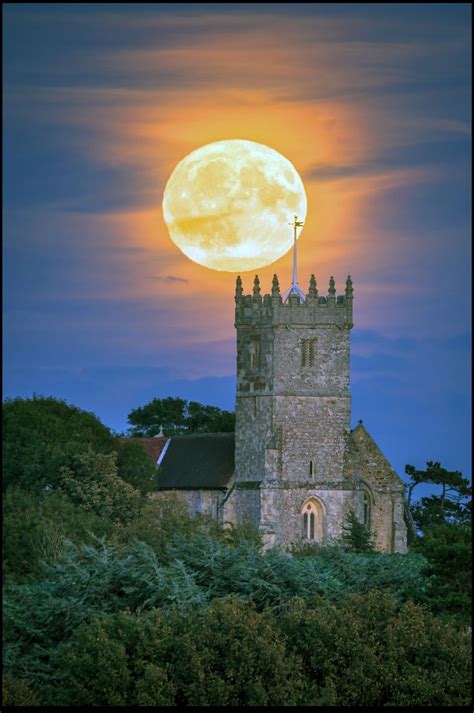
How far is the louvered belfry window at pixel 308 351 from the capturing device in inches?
3477

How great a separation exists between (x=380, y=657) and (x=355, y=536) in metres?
31.2

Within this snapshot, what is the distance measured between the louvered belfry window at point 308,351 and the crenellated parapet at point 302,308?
804 mm

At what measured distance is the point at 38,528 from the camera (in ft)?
228

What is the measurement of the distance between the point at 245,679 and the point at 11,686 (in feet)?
18.2

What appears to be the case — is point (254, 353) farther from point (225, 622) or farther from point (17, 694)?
point (17, 694)

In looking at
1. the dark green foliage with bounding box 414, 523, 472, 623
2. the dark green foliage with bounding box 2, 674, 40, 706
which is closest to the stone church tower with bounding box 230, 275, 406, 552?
the dark green foliage with bounding box 414, 523, 472, 623

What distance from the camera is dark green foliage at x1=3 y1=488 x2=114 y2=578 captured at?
67.3 m

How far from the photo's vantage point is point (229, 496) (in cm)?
8825

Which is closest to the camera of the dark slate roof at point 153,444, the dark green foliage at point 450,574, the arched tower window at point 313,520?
the dark green foliage at point 450,574

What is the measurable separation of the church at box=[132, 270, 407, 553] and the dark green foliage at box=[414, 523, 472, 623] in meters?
28.9

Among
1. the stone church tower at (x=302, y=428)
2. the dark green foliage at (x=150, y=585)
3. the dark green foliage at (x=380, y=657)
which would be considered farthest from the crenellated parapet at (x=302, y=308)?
the dark green foliage at (x=380, y=657)

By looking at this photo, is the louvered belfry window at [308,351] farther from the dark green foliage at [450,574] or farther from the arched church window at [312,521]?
the dark green foliage at [450,574]

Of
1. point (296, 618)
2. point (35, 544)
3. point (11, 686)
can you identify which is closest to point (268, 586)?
point (296, 618)

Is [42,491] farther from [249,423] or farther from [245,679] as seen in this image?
[245,679]
